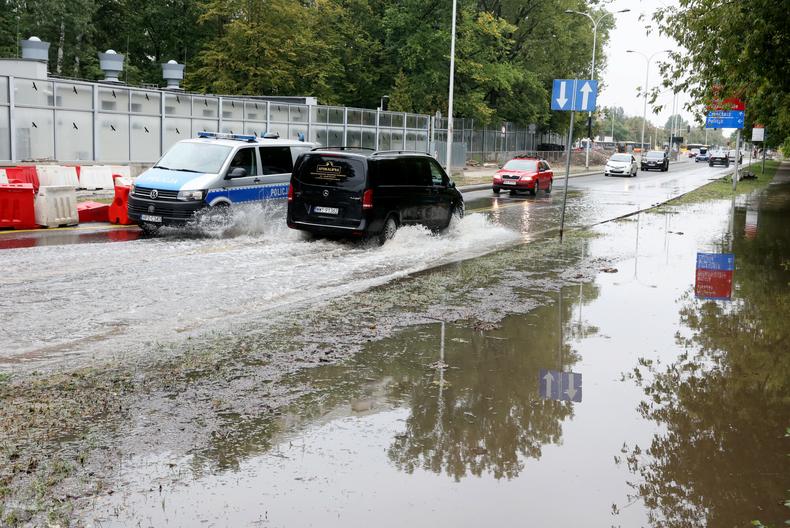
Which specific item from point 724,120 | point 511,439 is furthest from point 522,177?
point 511,439

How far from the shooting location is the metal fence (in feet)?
74.8

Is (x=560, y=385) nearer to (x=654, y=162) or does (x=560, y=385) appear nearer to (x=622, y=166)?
(x=622, y=166)

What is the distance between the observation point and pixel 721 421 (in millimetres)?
6078

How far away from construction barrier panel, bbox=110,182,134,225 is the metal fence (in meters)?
6.57

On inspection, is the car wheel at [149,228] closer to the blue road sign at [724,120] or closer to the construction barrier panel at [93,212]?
the construction barrier panel at [93,212]

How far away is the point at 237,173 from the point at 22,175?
5.33 metres

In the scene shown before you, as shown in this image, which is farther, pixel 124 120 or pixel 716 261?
pixel 124 120

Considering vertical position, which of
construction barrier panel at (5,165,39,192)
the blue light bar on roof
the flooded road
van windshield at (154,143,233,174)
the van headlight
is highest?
the blue light bar on roof

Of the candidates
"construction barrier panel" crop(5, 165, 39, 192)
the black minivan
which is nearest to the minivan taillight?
the black minivan

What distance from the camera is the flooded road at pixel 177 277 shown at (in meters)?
8.05

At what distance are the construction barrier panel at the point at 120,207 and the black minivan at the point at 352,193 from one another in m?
4.27

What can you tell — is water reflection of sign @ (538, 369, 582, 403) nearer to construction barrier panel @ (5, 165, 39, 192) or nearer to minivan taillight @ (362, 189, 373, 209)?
minivan taillight @ (362, 189, 373, 209)

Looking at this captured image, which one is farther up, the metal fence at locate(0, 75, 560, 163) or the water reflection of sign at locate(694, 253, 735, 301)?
the metal fence at locate(0, 75, 560, 163)

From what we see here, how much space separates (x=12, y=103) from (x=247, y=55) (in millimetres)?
28228
